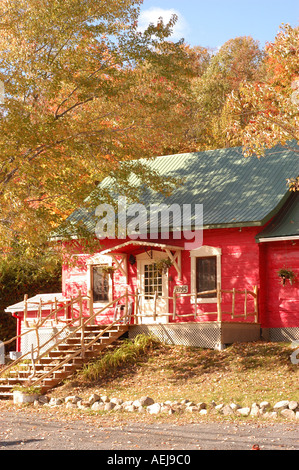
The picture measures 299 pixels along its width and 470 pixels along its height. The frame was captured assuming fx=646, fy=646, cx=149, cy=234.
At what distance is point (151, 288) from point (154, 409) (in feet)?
26.8

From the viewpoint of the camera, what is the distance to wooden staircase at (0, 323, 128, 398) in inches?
695

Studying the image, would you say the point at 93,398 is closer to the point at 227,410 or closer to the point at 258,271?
the point at 227,410

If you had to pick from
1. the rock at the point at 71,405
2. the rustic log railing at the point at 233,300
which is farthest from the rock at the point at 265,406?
the rustic log railing at the point at 233,300

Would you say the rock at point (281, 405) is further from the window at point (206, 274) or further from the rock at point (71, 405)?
the window at point (206, 274)

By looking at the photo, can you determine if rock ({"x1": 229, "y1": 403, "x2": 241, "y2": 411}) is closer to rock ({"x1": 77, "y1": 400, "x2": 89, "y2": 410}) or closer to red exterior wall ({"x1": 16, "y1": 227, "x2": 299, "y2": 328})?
rock ({"x1": 77, "y1": 400, "x2": 89, "y2": 410})

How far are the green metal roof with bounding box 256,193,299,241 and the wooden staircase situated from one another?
526 centimetres

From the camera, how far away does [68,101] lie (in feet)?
65.3

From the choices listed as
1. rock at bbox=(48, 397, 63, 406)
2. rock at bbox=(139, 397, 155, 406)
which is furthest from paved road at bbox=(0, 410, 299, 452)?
rock at bbox=(48, 397, 63, 406)

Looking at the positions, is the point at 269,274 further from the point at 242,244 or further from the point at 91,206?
the point at 91,206

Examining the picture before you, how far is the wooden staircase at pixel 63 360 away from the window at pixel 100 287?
7.40 feet

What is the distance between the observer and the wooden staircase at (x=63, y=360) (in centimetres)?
1764

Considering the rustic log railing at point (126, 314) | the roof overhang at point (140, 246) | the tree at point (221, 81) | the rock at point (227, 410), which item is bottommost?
the rock at point (227, 410)

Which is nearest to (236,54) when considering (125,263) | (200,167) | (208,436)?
(200,167)

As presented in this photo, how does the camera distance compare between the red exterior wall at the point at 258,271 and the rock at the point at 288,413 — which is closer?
the rock at the point at 288,413
